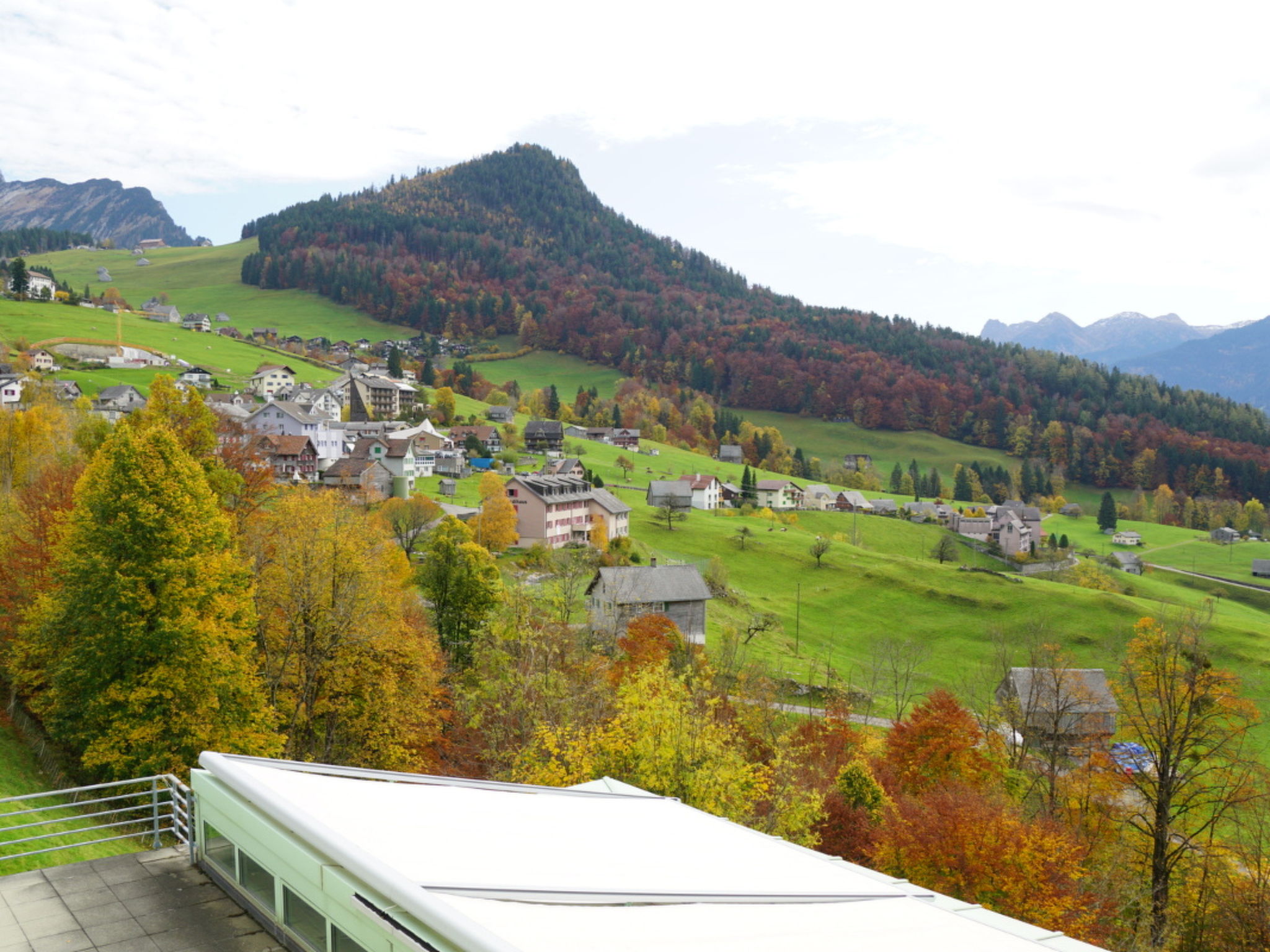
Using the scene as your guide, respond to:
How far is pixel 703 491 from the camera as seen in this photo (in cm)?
12738

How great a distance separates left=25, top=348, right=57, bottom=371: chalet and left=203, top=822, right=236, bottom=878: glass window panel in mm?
140322

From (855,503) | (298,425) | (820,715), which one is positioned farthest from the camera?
(855,503)

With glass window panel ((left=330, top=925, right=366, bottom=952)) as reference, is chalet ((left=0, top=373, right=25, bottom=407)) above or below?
below

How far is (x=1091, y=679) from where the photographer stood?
182ft

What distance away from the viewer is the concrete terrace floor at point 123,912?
10.4 metres

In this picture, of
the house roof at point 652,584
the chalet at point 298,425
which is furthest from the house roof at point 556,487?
the chalet at point 298,425

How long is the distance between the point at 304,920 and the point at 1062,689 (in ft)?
164

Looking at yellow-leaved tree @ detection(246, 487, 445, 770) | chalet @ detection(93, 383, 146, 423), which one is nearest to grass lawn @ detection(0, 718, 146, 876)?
yellow-leaved tree @ detection(246, 487, 445, 770)

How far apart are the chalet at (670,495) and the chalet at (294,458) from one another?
142 ft

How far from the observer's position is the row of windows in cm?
986

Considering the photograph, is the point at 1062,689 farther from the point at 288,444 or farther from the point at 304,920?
the point at 288,444

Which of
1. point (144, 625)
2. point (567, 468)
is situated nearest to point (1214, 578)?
point (567, 468)

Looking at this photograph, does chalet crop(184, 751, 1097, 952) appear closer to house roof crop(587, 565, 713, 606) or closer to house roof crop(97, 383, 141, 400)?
house roof crop(587, 565, 713, 606)

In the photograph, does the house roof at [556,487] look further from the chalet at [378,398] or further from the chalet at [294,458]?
the chalet at [378,398]
